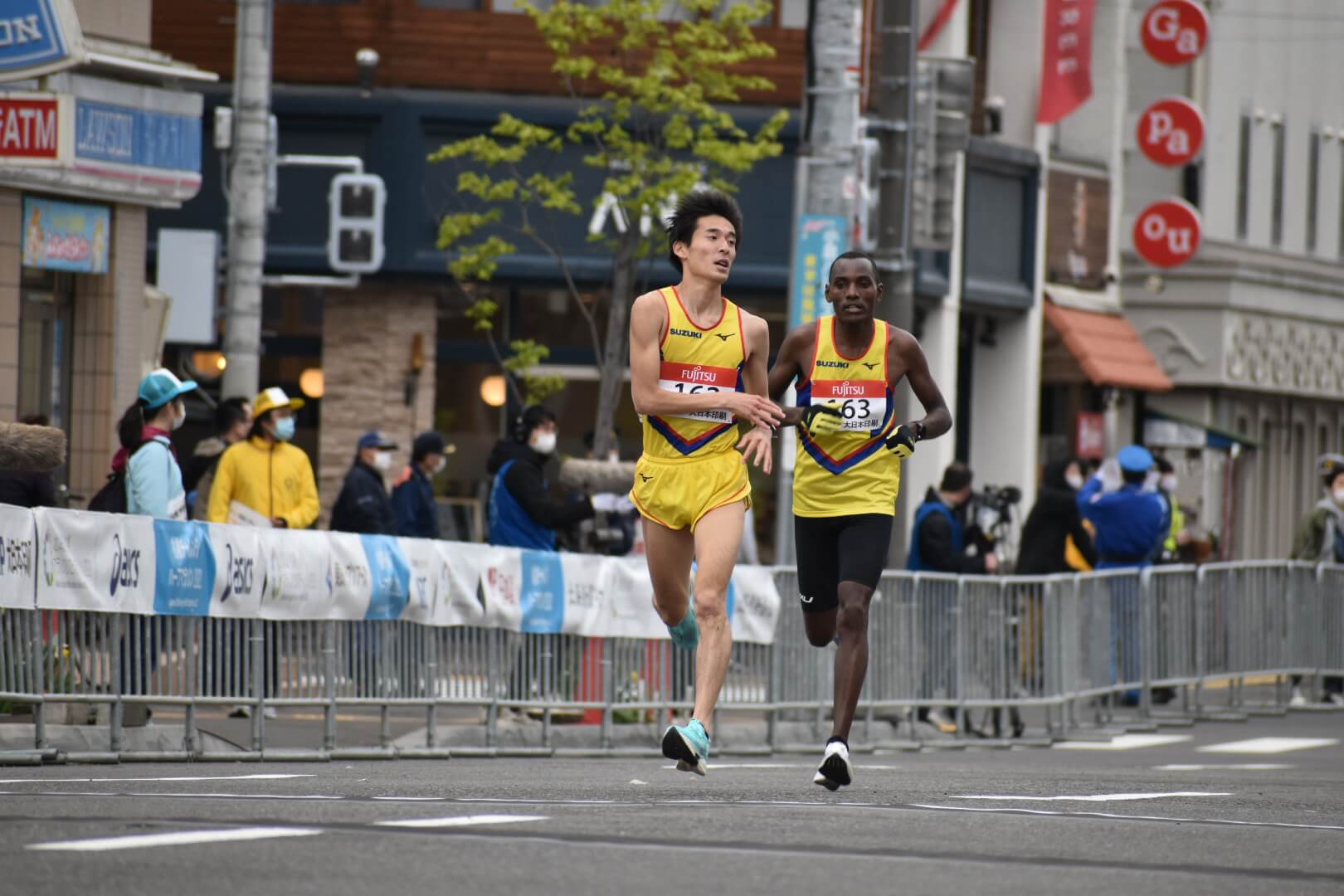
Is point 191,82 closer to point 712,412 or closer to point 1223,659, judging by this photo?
point 1223,659

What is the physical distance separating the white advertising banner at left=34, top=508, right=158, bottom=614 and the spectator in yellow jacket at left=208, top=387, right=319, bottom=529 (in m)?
3.72

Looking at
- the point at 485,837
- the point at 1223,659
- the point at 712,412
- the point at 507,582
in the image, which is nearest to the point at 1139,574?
the point at 1223,659

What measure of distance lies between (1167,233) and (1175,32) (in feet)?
8.49

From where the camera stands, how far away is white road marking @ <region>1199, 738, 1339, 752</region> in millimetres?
18281

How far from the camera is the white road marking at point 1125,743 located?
1850 cm

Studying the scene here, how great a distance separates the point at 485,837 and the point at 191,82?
16.4 meters

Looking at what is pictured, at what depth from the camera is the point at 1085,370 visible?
33938mm

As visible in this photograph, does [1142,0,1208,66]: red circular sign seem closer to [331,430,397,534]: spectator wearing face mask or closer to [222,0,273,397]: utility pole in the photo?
[222,0,273,397]: utility pole

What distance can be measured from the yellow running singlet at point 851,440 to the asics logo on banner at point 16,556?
3692 mm

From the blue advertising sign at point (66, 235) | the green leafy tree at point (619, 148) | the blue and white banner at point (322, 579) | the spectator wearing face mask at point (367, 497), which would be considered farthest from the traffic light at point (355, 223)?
the blue and white banner at point (322, 579)

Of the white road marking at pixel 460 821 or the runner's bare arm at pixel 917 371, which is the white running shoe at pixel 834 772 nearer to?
the runner's bare arm at pixel 917 371

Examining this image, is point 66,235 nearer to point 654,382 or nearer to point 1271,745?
point 1271,745

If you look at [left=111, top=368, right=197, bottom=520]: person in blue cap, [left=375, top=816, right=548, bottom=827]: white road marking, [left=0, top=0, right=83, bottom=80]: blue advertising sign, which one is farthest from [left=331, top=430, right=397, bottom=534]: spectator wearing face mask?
[left=375, top=816, right=548, bottom=827]: white road marking

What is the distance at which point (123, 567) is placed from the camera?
13.0 metres
